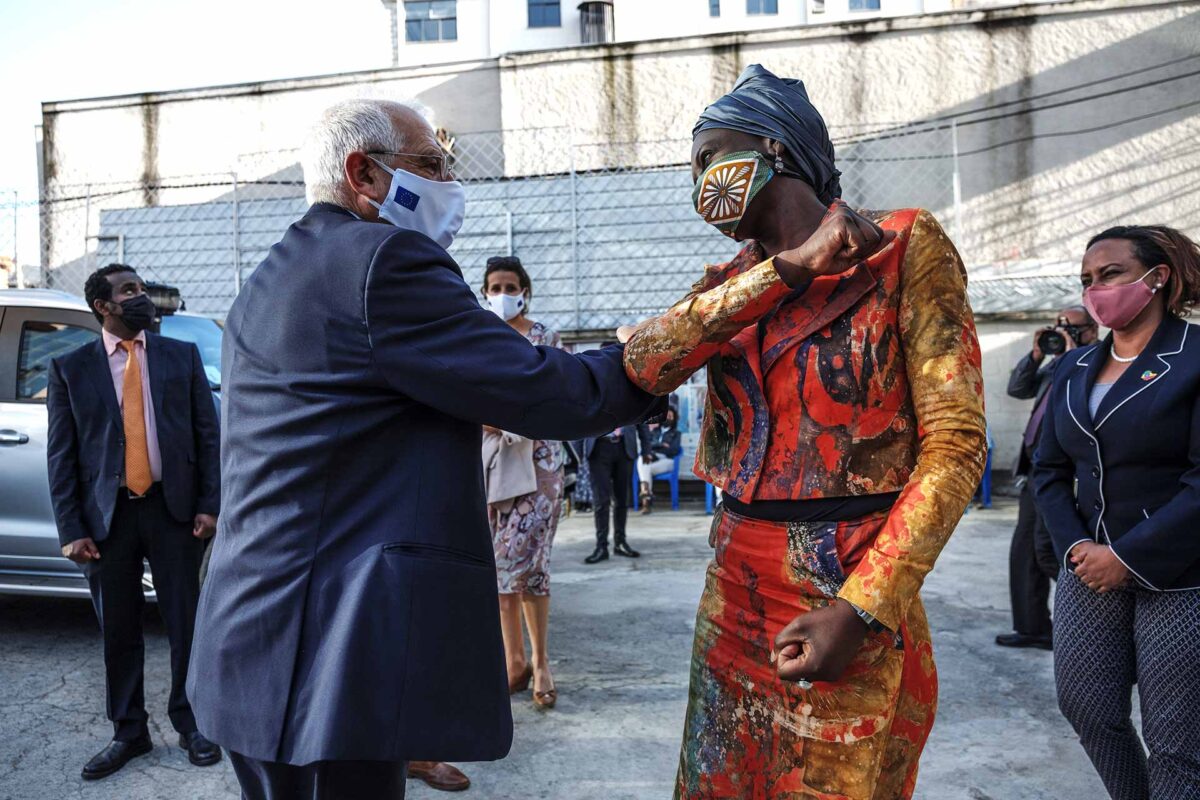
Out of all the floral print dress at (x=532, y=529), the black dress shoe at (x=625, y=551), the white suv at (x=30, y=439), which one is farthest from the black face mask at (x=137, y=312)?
the black dress shoe at (x=625, y=551)

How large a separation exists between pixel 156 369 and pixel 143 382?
8 centimetres

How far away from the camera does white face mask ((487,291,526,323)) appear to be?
15.4 ft

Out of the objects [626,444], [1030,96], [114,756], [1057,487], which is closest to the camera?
[1057,487]

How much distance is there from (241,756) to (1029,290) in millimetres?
12038

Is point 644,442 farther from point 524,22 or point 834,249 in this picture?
point 524,22

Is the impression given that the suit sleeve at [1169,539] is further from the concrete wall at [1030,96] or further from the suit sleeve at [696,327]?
the concrete wall at [1030,96]

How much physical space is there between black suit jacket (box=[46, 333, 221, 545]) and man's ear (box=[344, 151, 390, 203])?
2.57 meters

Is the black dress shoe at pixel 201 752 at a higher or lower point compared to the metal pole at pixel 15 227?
lower

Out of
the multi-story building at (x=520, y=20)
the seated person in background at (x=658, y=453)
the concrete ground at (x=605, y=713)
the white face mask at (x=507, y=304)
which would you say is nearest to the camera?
the concrete ground at (x=605, y=713)

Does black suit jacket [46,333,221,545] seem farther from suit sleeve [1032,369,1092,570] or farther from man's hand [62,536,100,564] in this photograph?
suit sleeve [1032,369,1092,570]

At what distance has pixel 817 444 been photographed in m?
1.73

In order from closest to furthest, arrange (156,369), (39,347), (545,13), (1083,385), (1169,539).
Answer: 1. (1169,539)
2. (1083,385)
3. (156,369)
4. (39,347)
5. (545,13)

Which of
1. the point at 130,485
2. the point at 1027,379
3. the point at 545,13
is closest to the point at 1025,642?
the point at 1027,379

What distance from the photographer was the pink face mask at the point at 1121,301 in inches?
110
